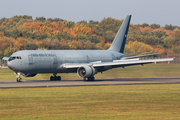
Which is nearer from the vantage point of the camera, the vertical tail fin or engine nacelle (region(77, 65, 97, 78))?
engine nacelle (region(77, 65, 97, 78))

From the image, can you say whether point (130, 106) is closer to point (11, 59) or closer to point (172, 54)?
point (11, 59)

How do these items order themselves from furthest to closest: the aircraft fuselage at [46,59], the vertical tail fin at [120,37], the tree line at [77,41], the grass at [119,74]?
the tree line at [77,41] → the vertical tail fin at [120,37] → the grass at [119,74] → the aircraft fuselage at [46,59]

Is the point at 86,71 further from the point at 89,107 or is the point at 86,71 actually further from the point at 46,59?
the point at 89,107

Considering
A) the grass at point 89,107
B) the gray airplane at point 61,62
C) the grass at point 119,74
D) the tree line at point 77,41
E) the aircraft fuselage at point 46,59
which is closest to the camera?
the grass at point 89,107

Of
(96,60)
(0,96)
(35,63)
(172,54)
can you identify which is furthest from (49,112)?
(172,54)

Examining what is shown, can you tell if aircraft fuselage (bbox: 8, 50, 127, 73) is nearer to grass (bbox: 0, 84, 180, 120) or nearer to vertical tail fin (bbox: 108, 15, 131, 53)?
vertical tail fin (bbox: 108, 15, 131, 53)

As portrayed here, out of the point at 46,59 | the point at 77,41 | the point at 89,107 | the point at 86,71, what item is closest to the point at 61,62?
the point at 46,59

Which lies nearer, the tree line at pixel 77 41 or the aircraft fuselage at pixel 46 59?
the aircraft fuselage at pixel 46 59

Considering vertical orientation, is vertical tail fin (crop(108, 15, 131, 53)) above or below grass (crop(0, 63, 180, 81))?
above

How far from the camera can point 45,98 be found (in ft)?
79.7

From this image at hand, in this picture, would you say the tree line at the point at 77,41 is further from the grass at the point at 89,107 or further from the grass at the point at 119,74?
the grass at the point at 89,107

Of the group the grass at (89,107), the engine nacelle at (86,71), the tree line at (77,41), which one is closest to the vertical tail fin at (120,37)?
the engine nacelle at (86,71)

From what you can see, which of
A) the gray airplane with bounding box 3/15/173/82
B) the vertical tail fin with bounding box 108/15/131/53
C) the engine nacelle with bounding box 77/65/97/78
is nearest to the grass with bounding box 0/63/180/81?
the vertical tail fin with bounding box 108/15/131/53

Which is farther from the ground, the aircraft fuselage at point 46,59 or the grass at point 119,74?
the aircraft fuselage at point 46,59
